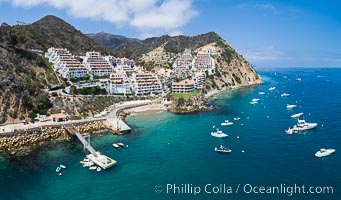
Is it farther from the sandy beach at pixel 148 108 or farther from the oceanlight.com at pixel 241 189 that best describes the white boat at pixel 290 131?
the sandy beach at pixel 148 108

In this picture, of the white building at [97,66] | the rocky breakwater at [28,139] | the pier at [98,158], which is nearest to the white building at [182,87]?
the white building at [97,66]

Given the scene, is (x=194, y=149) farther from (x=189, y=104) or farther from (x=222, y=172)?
(x=189, y=104)

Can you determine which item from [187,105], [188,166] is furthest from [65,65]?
[188,166]

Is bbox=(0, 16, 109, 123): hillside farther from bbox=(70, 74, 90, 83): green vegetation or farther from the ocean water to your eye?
the ocean water

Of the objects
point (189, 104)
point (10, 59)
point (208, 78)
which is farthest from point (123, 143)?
point (208, 78)

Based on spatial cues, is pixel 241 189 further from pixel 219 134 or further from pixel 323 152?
pixel 219 134

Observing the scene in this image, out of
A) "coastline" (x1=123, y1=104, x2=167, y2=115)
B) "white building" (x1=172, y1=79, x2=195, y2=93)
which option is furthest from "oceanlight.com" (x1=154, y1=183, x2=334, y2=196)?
"white building" (x1=172, y1=79, x2=195, y2=93)
